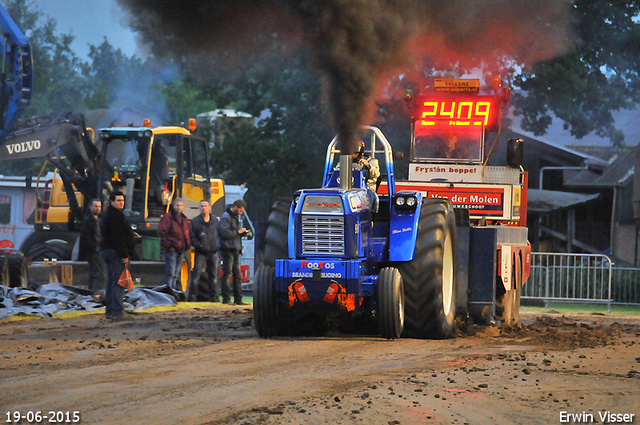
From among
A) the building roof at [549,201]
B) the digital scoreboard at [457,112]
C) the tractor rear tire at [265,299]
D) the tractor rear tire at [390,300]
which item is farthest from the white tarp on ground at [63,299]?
the building roof at [549,201]

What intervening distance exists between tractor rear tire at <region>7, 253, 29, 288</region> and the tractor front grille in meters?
7.61

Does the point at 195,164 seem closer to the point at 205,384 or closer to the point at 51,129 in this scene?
the point at 51,129

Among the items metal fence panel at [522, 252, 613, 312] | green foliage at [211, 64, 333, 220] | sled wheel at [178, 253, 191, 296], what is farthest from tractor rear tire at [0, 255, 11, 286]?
green foliage at [211, 64, 333, 220]

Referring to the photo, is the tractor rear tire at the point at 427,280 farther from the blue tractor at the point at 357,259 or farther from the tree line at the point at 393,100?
the tree line at the point at 393,100

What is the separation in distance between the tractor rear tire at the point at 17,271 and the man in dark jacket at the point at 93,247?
1157mm

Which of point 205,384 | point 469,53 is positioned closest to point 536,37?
point 469,53

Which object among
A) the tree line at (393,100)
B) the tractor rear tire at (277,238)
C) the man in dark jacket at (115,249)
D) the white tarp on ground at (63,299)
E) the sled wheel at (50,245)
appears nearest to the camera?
the tractor rear tire at (277,238)

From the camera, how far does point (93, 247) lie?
16.6 meters

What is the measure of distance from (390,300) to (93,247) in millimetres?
8050

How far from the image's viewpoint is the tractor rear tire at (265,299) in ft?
35.6

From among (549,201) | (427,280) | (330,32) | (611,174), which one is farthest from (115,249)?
(611,174)

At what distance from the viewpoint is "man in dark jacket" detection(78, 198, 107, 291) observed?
16531 mm

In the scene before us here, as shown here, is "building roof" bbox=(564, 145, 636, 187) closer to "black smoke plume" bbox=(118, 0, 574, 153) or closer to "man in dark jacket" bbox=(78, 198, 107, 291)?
"black smoke plume" bbox=(118, 0, 574, 153)

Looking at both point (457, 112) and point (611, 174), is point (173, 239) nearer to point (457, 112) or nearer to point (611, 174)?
point (457, 112)
